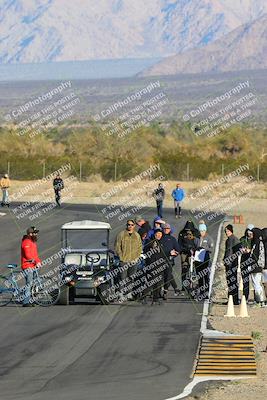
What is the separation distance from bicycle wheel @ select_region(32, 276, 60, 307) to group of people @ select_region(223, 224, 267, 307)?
3.55 meters

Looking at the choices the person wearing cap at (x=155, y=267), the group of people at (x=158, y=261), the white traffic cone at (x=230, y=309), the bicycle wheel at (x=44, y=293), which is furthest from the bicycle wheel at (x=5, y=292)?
the white traffic cone at (x=230, y=309)

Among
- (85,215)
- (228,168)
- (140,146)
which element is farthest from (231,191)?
(140,146)

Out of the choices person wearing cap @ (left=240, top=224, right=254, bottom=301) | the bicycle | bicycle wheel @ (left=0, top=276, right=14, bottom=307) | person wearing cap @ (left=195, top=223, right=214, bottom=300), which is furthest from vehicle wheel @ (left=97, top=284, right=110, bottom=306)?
person wearing cap @ (left=240, top=224, right=254, bottom=301)

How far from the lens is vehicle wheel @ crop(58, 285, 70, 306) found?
25.9 m

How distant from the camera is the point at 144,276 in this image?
2645 centimetres

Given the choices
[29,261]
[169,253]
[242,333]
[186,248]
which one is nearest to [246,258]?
[169,253]

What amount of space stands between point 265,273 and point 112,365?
27.2ft

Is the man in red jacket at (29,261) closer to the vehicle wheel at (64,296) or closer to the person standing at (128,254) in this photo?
the vehicle wheel at (64,296)

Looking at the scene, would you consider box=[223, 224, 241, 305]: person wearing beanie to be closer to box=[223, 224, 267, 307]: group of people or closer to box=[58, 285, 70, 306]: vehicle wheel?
box=[223, 224, 267, 307]: group of people

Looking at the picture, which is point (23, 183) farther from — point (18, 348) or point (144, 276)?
point (18, 348)

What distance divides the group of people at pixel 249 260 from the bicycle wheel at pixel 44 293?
140 inches

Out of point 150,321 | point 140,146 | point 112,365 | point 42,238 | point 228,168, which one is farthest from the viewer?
point 140,146

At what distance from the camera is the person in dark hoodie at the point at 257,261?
26067 mm

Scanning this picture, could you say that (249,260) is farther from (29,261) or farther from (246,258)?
(29,261)
